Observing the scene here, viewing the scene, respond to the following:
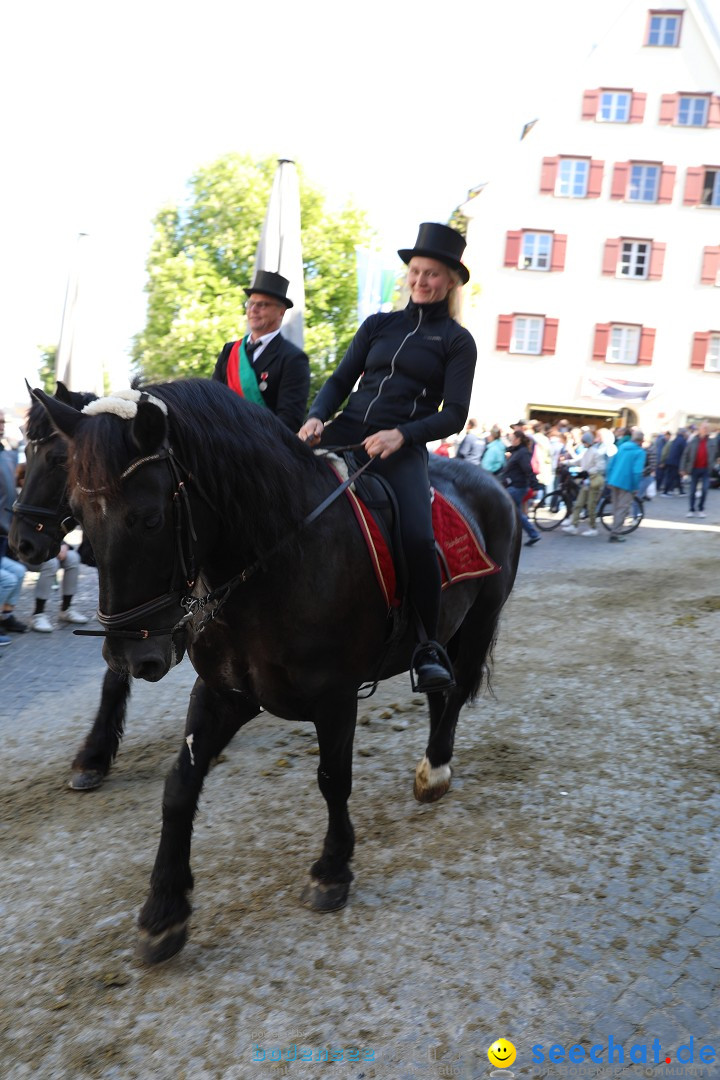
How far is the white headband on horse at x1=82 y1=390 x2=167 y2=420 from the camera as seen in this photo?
2.63m

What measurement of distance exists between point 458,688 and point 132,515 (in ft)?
9.30

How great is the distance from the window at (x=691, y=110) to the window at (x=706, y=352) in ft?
26.5

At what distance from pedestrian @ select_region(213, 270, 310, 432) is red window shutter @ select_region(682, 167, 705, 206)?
Result: 33.2 m

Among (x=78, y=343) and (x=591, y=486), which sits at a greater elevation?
(x=78, y=343)

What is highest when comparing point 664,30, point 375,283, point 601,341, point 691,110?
point 664,30

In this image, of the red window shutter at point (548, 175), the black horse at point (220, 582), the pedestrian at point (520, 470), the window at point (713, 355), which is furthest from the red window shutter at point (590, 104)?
the black horse at point (220, 582)

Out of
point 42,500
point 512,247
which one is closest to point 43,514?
point 42,500

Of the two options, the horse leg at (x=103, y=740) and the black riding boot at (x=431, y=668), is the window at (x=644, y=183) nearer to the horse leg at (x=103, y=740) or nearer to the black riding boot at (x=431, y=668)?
the horse leg at (x=103, y=740)

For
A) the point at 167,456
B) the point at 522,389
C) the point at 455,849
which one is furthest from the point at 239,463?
the point at 522,389

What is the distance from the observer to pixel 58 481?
506 centimetres

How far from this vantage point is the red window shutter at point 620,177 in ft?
108

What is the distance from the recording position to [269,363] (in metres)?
4.73

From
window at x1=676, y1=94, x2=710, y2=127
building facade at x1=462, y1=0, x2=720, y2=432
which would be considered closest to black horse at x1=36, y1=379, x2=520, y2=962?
building facade at x1=462, y1=0, x2=720, y2=432

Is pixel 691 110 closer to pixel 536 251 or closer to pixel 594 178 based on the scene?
pixel 594 178
